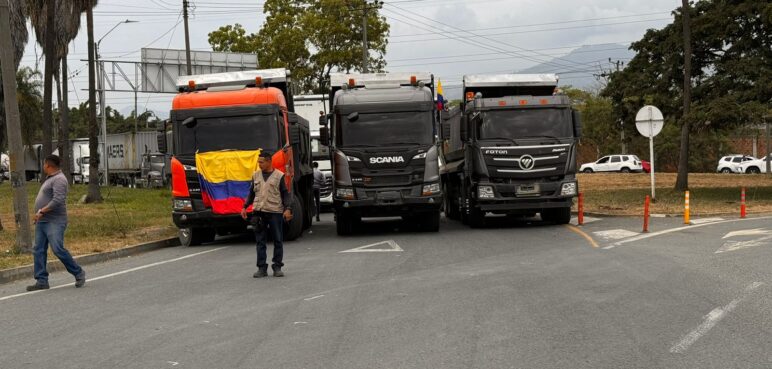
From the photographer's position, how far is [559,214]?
70.6 feet

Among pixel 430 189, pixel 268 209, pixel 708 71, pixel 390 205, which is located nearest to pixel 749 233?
pixel 430 189

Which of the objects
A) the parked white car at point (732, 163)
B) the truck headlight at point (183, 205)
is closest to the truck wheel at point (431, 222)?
the truck headlight at point (183, 205)

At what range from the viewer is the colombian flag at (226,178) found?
17.8 metres

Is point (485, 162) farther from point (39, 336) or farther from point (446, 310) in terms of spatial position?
point (39, 336)

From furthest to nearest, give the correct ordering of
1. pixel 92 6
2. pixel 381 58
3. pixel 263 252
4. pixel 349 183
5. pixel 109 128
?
1. pixel 109 128
2. pixel 381 58
3. pixel 92 6
4. pixel 349 183
5. pixel 263 252

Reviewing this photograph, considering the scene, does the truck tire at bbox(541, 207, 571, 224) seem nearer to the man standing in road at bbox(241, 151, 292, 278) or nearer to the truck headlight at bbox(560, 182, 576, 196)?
the truck headlight at bbox(560, 182, 576, 196)

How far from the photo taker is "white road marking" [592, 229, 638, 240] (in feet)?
59.3

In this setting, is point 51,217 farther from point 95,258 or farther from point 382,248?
point 382,248

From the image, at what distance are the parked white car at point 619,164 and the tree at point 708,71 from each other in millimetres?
30394

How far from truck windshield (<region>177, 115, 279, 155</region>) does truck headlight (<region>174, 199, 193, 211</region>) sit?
0.95 m

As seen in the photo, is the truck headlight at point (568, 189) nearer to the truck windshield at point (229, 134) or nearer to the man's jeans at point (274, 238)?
the truck windshield at point (229, 134)

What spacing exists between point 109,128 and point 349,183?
102 meters

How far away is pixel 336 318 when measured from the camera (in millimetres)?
9258

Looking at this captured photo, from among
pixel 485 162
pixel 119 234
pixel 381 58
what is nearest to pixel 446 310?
pixel 485 162
